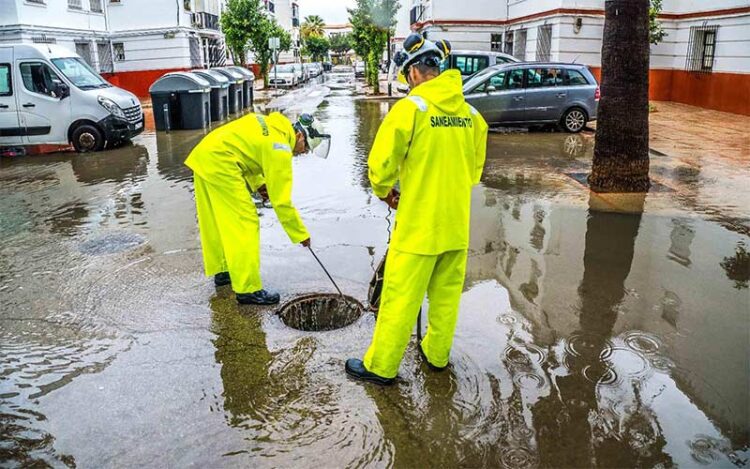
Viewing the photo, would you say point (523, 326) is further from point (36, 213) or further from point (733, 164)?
point (733, 164)

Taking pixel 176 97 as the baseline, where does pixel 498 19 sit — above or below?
above

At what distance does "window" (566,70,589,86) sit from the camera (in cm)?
1352

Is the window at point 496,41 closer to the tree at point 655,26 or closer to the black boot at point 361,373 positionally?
the tree at point 655,26

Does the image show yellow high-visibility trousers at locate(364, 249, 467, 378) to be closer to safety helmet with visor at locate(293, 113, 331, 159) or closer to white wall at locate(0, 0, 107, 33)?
safety helmet with visor at locate(293, 113, 331, 159)

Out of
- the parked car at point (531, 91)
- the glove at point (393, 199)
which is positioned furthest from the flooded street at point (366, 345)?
the parked car at point (531, 91)

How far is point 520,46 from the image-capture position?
24391 millimetres

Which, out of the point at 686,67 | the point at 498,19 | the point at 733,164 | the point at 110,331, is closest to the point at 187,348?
the point at 110,331

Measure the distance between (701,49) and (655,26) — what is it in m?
2.26

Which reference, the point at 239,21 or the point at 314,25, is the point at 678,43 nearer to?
the point at 239,21

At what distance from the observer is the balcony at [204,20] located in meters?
28.8

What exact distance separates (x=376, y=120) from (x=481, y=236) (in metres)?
11.3

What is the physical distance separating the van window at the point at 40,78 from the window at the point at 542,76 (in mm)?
9817

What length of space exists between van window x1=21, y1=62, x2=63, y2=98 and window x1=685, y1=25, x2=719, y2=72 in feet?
58.6

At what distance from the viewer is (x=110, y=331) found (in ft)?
14.1
